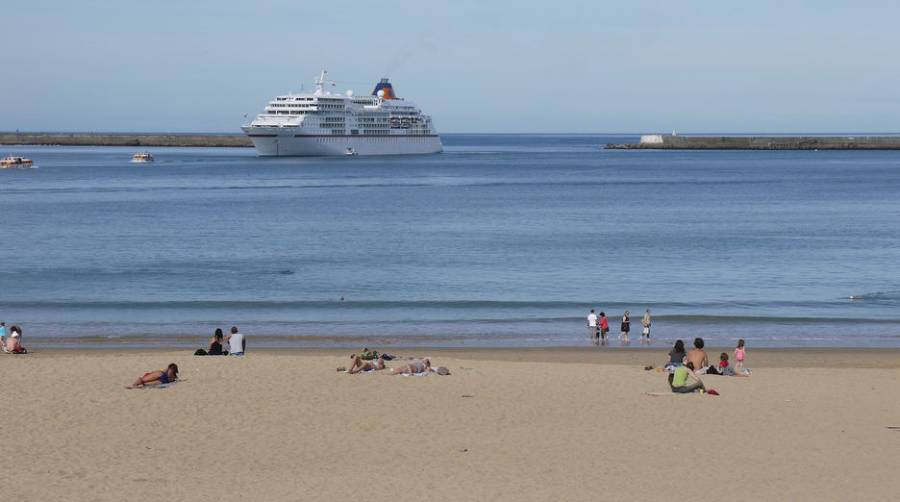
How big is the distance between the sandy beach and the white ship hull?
4244 inches

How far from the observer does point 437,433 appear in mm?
13148

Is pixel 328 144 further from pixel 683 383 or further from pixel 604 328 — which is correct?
pixel 683 383

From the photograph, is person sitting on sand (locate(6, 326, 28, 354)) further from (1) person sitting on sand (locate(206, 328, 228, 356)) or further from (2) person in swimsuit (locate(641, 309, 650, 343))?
(2) person in swimsuit (locate(641, 309, 650, 343))

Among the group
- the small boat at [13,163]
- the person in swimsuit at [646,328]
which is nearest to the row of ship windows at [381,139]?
the small boat at [13,163]

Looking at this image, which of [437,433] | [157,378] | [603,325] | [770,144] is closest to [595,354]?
[603,325]

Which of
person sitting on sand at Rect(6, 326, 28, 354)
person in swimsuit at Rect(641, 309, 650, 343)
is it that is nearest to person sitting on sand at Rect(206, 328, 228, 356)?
person sitting on sand at Rect(6, 326, 28, 354)

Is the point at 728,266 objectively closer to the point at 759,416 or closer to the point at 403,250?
the point at 403,250

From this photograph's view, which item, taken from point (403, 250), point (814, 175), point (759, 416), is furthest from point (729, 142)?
point (759, 416)

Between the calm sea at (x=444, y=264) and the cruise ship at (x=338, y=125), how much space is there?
4148 centimetres

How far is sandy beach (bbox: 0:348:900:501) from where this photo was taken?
1107cm

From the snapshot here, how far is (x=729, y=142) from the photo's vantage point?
183m

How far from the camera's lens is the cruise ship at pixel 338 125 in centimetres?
12106

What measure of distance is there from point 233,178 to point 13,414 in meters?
81.8

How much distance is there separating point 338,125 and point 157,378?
113508mm
